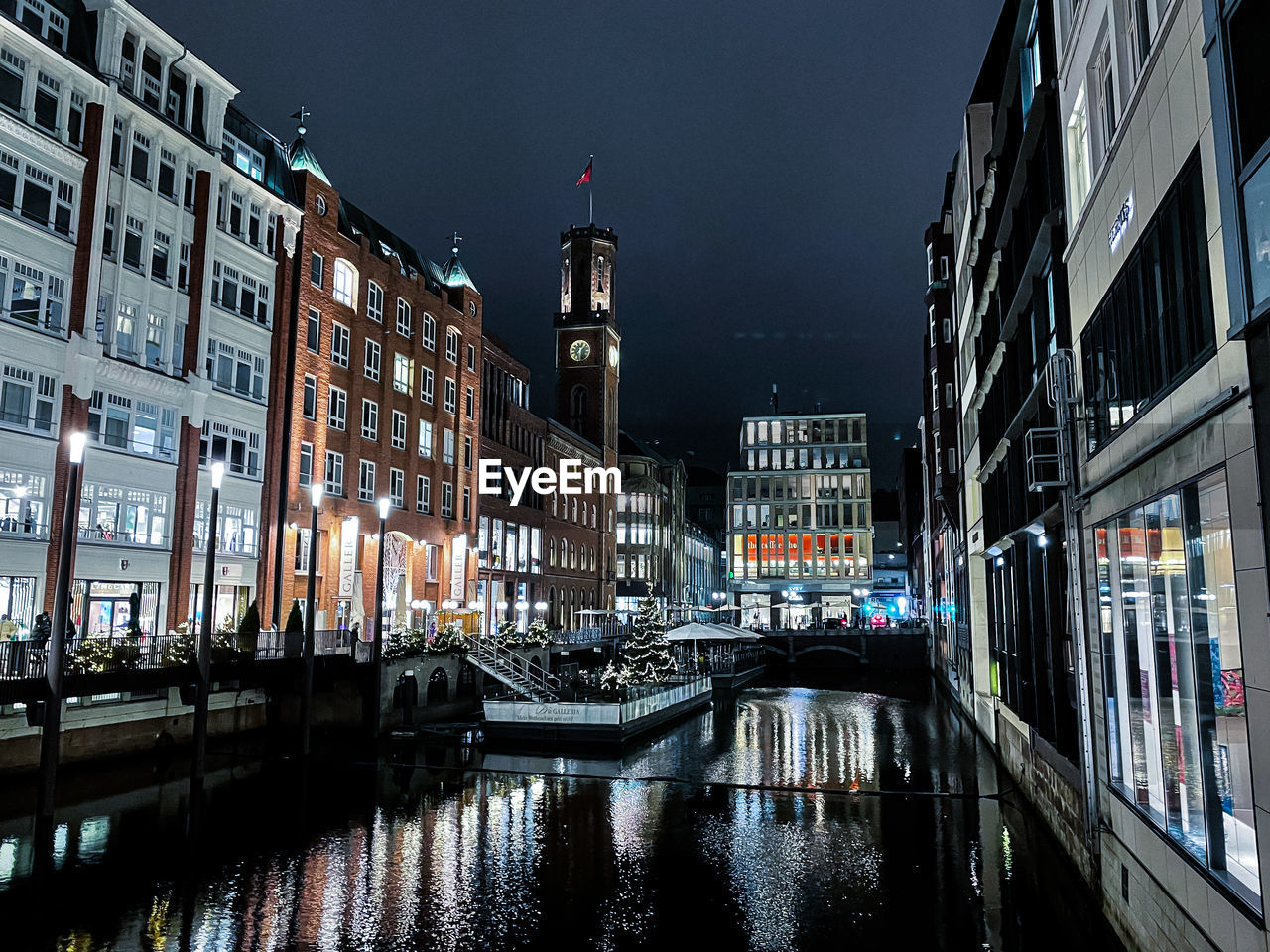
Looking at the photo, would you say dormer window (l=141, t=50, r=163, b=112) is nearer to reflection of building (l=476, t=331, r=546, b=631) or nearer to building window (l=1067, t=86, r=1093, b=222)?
reflection of building (l=476, t=331, r=546, b=631)

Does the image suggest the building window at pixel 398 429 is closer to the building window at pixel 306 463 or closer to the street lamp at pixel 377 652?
the building window at pixel 306 463

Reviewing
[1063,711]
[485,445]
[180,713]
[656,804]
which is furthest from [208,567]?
[485,445]

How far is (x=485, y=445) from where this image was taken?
215 ft

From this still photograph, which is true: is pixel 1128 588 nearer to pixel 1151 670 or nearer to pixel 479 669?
pixel 1151 670

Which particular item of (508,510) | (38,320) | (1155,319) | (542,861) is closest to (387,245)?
(508,510)

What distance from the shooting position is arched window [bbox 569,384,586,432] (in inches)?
3804

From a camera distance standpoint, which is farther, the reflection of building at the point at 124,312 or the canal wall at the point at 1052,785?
the reflection of building at the point at 124,312

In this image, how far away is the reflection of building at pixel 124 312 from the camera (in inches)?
1185

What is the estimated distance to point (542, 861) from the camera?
18.9m

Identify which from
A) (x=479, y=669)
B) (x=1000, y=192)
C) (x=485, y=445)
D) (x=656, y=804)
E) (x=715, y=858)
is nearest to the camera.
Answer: (x=715, y=858)

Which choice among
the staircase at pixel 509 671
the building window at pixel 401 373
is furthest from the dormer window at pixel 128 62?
the staircase at pixel 509 671

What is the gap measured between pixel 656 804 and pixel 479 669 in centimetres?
2009

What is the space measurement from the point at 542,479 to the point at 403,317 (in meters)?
25.1

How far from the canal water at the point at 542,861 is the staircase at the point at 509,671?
7.41 meters
